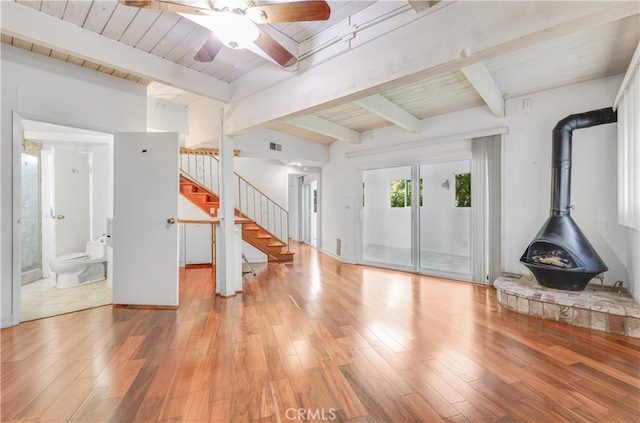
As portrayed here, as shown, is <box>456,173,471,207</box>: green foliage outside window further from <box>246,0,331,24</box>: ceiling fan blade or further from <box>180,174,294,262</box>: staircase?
<box>246,0,331,24</box>: ceiling fan blade

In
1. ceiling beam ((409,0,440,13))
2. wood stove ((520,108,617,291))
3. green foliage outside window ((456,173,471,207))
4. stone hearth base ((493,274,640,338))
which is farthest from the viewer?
green foliage outside window ((456,173,471,207))

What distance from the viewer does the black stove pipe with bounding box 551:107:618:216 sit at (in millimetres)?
3383

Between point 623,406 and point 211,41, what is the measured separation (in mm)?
3623

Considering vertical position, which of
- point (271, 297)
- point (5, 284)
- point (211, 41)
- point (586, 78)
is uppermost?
point (586, 78)

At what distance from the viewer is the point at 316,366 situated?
6.75 feet

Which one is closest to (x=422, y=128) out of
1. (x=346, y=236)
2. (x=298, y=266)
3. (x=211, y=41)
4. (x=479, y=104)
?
(x=479, y=104)

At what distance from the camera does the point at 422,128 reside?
16.6ft

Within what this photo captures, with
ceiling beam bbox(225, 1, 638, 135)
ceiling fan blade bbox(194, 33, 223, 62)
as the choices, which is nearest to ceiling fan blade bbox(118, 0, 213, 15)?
ceiling fan blade bbox(194, 33, 223, 62)

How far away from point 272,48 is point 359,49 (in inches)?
29.0

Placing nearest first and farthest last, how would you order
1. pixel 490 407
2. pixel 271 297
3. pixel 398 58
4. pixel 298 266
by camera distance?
pixel 490 407 → pixel 398 58 → pixel 271 297 → pixel 298 266

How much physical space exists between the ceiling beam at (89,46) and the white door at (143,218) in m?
0.70

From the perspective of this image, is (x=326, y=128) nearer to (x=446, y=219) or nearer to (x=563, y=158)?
(x=446, y=219)

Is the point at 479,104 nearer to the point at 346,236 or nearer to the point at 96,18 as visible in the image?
the point at 346,236

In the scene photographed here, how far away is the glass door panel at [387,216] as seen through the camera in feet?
17.8
